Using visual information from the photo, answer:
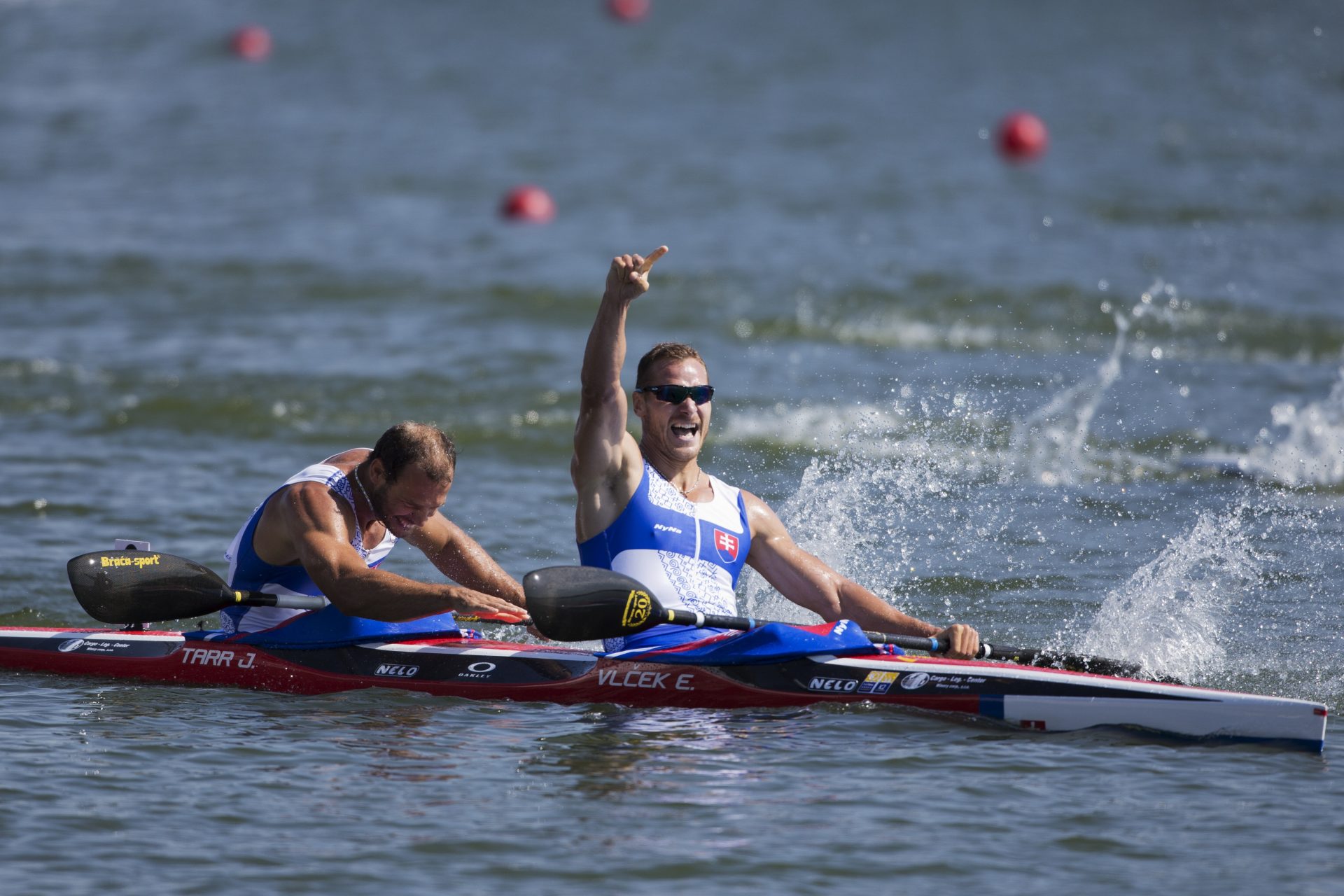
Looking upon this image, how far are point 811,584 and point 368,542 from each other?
175 cm

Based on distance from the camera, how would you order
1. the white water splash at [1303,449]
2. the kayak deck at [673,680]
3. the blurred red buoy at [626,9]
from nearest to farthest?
1. the kayak deck at [673,680]
2. the white water splash at [1303,449]
3. the blurred red buoy at [626,9]

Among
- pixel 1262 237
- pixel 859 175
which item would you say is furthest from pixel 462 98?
pixel 1262 237

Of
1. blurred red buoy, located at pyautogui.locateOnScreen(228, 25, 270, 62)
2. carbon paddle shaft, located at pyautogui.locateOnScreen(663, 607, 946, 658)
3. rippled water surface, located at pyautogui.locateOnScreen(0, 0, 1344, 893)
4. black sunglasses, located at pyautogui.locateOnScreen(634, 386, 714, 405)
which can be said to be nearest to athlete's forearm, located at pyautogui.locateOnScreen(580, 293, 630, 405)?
black sunglasses, located at pyautogui.locateOnScreen(634, 386, 714, 405)

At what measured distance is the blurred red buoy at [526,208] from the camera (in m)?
19.3

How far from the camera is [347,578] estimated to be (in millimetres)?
5727

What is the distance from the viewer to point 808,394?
12742 millimetres

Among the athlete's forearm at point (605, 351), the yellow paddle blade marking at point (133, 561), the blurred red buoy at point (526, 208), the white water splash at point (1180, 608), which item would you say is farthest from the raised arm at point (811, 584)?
the blurred red buoy at point (526, 208)

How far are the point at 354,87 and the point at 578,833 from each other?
2296 cm

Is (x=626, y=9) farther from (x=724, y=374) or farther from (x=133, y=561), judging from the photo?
(x=133, y=561)

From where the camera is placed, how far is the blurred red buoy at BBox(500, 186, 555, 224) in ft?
63.2

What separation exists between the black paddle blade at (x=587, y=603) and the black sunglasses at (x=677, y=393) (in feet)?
2.21

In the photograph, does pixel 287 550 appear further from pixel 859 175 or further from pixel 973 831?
pixel 859 175

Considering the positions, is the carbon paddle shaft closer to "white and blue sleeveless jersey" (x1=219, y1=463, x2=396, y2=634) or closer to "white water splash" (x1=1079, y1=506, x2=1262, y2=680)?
"white water splash" (x1=1079, y1=506, x2=1262, y2=680)

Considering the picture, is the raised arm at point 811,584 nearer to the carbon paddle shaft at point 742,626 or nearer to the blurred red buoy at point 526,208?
the carbon paddle shaft at point 742,626
